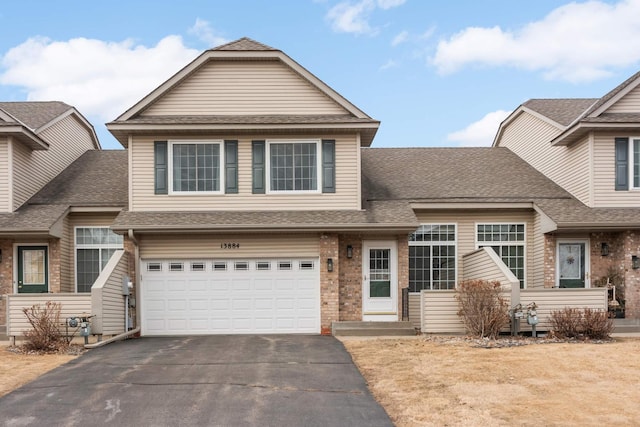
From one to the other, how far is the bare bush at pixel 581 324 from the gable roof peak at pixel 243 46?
398 inches

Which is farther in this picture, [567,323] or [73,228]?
[73,228]

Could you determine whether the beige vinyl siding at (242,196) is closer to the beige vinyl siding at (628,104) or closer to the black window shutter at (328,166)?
the black window shutter at (328,166)

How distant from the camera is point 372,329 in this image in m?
17.7

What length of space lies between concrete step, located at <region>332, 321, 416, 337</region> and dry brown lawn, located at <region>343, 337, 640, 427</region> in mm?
2069

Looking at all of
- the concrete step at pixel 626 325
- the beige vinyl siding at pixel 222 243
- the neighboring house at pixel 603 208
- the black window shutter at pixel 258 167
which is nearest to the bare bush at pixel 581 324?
the concrete step at pixel 626 325

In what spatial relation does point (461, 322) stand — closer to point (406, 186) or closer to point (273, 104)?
point (406, 186)

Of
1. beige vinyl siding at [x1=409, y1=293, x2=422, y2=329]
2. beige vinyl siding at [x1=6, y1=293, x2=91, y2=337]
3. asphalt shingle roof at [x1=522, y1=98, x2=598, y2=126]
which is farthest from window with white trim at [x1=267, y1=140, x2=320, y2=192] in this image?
asphalt shingle roof at [x1=522, y1=98, x2=598, y2=126]

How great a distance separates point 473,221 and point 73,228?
36.5 feet

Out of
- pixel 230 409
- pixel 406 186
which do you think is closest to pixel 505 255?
pixel 406 186

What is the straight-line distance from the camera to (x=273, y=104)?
19219mm

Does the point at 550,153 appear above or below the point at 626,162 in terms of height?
above

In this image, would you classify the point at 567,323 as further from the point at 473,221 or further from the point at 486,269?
the point at 473,221

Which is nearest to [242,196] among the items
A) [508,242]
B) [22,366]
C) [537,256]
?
[22,366]

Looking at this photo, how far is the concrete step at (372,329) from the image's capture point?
17.7 m
